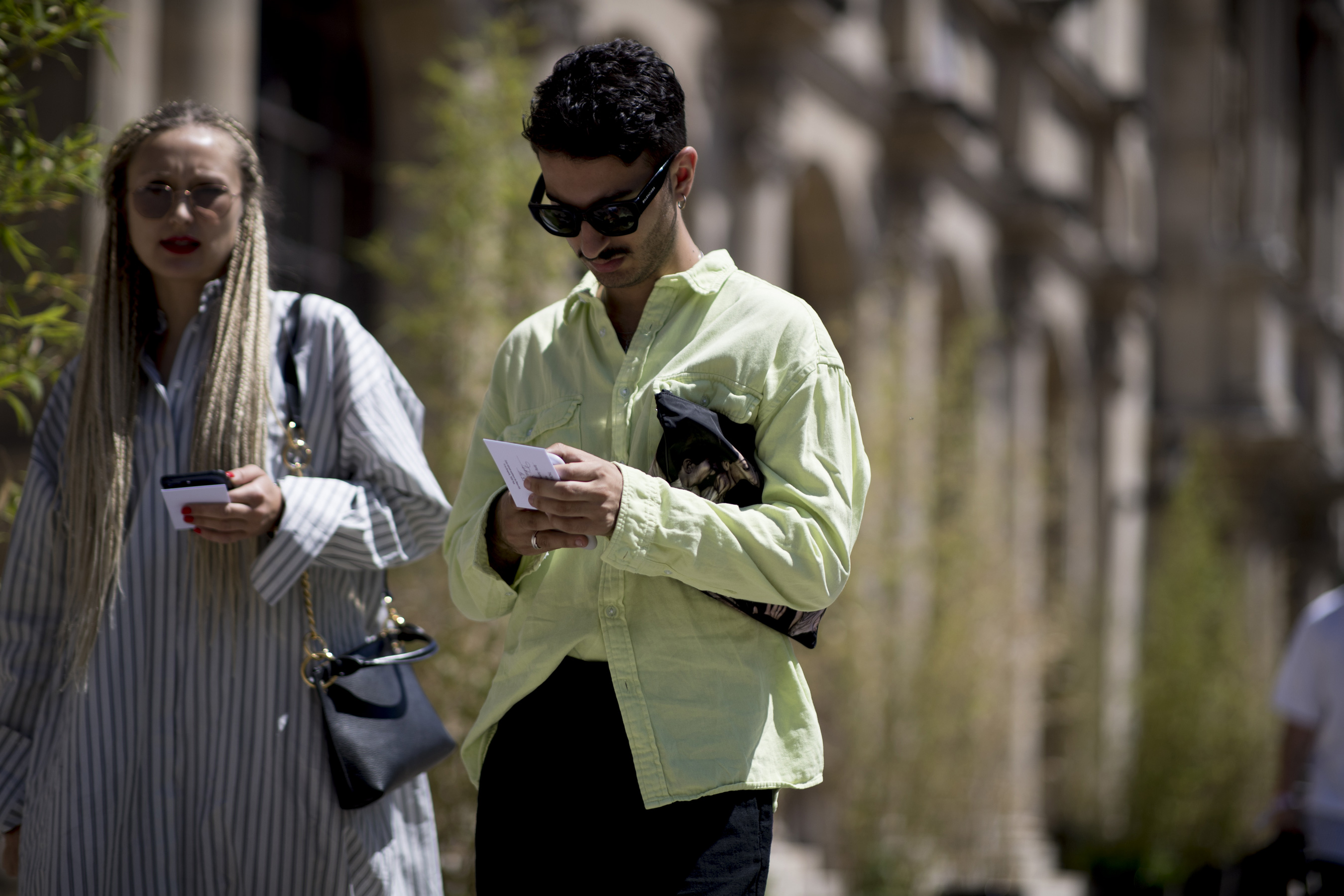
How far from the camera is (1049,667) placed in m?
17.8

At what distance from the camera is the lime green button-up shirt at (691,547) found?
86.0 inches

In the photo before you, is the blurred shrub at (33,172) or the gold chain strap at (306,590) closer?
the gold chain strap at (306,590)

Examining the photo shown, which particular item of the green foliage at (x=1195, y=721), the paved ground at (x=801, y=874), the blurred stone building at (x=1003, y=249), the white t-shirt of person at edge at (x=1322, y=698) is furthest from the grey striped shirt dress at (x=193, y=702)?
the green foliage at (x=1195, y=721)

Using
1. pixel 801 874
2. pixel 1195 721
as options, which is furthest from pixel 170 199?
pixel 1195 721

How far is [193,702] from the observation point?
2.66m

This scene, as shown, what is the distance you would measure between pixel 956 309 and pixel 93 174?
578 inches

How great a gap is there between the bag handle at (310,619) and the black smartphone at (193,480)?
28cm

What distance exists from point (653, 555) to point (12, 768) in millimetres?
1381

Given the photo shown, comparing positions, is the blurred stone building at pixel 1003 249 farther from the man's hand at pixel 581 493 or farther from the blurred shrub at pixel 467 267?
the man's hand at pixel 581 493

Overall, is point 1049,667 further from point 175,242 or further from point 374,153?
point 175,242

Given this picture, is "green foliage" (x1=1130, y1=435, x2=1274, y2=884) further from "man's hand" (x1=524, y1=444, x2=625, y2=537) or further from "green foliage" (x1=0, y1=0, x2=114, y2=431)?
"man's hand" (x1=524, y1=444, x2=625, y2=537)

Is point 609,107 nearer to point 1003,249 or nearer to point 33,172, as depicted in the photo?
point 33,172

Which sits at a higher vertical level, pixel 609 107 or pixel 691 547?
pixel 609 107

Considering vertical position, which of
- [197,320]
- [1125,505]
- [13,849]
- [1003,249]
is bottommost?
[1125,505]
